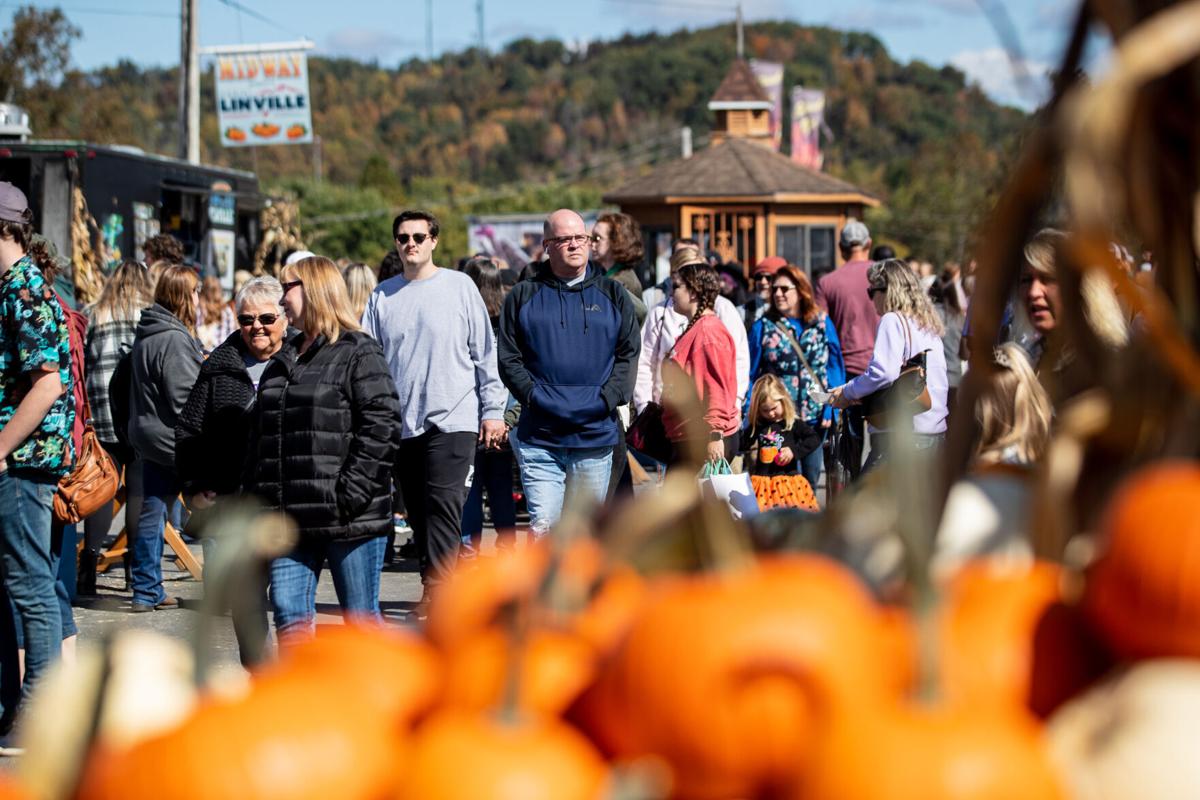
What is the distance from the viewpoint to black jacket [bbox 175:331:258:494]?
207 inches

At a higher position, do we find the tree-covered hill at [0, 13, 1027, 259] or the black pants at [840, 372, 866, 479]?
the tree-covered hill at [0, 13, 1027, 259]

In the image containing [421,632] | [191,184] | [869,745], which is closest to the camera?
[869,745]

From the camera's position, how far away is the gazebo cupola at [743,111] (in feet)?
98.6

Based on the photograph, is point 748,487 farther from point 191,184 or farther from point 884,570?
point 191,184

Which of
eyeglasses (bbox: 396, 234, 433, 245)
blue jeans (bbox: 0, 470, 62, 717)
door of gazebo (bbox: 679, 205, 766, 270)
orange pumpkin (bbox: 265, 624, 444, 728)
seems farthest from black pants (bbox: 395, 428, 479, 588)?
door of gazebo (bbox: 679, 205, 766, 270)

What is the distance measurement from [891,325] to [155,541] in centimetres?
410

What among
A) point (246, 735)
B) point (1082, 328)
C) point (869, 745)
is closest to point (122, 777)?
point (246, 735)

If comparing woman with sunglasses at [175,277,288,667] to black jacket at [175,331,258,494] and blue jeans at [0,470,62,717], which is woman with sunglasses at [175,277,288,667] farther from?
blue jeans at [0,470,62,717]

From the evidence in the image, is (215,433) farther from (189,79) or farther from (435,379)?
(189,79)

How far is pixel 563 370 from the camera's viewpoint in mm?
6406

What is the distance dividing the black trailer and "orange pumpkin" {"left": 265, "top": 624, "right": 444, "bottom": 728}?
12.2 meters

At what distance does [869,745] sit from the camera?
1006mm

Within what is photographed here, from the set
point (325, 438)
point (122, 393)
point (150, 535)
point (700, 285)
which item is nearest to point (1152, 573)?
point (325, 438)

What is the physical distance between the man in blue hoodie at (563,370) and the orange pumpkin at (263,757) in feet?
17.0
